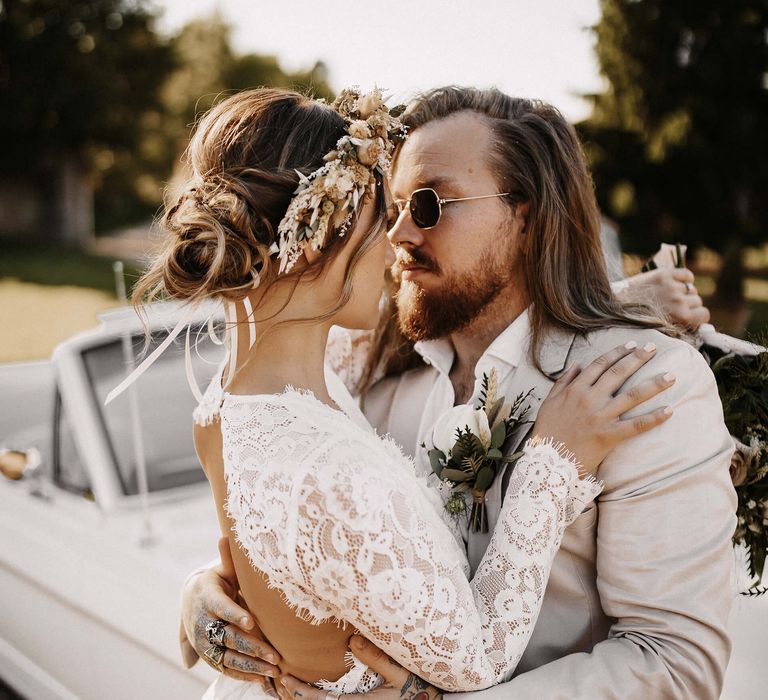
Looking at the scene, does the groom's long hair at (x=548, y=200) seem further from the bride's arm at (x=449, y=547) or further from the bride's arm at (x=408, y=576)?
the bride's arm at (x=408, y=576)

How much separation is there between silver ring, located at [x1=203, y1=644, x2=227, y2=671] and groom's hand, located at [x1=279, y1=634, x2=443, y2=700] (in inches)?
9.6

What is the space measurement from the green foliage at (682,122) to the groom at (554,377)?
12437 millimetres

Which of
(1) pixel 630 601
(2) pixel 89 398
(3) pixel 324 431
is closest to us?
(3) pixel 324 431

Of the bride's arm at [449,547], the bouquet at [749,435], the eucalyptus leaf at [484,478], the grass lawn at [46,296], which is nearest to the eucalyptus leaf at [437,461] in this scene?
the eucalyptus leaf at [484,478]

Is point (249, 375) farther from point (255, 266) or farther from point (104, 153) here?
point (104, 153)

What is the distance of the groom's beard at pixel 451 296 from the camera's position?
2.57m

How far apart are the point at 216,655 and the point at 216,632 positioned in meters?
0.06

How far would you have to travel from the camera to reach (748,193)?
1416 centimetres

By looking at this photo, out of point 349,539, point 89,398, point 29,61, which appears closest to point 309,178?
point 349,539

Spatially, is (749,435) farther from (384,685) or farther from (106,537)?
(106,537)

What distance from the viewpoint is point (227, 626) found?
6.58ft

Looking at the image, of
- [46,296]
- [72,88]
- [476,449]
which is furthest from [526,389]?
[72,88]

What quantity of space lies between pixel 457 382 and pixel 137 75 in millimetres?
34558

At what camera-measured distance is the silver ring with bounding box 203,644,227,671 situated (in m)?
2.02
